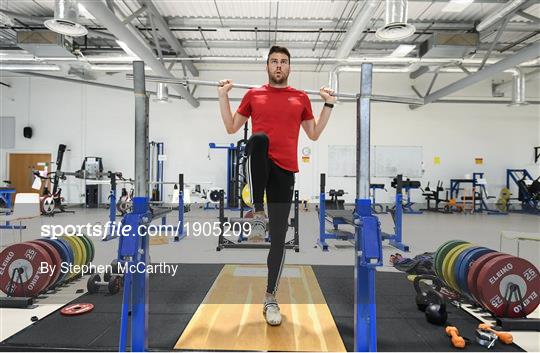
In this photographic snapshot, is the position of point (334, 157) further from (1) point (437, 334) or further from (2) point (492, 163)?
(1) point (437, 334)

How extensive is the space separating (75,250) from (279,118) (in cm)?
240

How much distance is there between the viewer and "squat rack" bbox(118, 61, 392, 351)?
1556 millimetres

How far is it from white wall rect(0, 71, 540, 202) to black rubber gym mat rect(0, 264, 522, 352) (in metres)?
7.54

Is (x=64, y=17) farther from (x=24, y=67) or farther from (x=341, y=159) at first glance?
(x=341, y=159)

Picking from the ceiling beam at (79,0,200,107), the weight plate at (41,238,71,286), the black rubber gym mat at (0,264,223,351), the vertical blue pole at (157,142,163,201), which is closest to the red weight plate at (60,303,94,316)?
the black rubber gym mat at (0,264,223,351)

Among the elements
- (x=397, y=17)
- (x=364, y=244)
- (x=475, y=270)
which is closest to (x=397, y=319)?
(x=475, y=270)

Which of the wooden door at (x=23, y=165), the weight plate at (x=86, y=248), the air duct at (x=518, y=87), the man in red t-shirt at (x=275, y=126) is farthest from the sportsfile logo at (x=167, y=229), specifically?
the air duct at (x=518, y=87)

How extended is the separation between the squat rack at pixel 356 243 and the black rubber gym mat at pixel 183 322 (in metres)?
0.24

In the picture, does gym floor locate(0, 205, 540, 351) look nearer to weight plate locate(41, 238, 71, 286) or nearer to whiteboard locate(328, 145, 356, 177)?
weight plate locate(41, 238, 71, 286)

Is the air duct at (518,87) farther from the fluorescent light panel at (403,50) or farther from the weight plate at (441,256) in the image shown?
the weight plate at (441,256)

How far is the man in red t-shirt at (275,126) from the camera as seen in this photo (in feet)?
5.77

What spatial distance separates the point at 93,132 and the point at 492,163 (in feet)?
41.4

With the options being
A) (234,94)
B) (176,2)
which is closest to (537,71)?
(234,94)

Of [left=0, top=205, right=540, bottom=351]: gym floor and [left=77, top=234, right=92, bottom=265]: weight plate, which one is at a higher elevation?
[left=77, top=234, right=92, bottom=265]: weight plate
